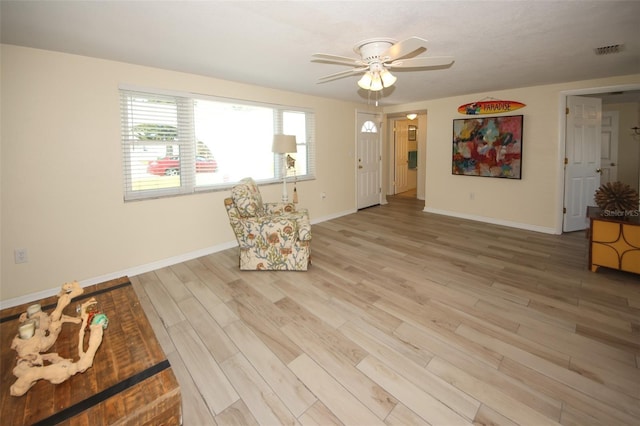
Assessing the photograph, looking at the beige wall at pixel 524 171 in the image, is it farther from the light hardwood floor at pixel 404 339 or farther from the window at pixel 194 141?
the window at pixel 194 141

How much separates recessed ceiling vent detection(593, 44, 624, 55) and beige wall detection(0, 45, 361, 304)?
4.27 metres

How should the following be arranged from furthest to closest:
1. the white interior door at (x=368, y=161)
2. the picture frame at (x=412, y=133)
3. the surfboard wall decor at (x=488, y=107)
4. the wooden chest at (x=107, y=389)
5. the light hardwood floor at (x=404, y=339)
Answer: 1. the picture frame at (x=412, y=133)
2. the white interior door at (x=368, y=161)
3. the surfboard wall decor at (x=488, y=107)
4. the light hardwood floor at (x=404, y=339)
5. the wooden chest at (x=107, y=389)

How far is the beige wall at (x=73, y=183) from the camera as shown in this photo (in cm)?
262

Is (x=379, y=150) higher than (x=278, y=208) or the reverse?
higher

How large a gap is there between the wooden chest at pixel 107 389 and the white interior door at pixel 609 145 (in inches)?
306

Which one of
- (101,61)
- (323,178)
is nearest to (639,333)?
(323,178)

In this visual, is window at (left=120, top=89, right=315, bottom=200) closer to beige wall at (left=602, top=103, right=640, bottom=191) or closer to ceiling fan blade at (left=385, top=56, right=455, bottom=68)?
ceiling fan blade at (left=385, top=56, right=455, bottom=68)

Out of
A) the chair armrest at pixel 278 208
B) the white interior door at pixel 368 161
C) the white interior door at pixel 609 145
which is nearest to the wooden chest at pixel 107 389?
the chair armrest at pixel 278 208

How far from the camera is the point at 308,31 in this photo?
233 cm

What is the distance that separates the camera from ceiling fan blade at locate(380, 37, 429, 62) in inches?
73.6

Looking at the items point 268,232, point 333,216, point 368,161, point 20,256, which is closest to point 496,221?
point 368,161

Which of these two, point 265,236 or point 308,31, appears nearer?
point 308,31

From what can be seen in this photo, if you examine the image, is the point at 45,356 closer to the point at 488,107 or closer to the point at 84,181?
the point at 84,181

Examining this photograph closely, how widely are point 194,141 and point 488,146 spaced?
4.89 meters
